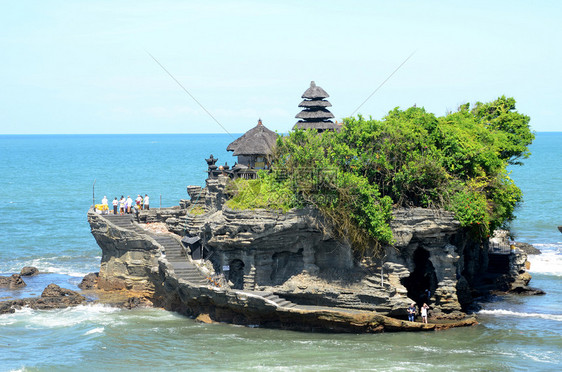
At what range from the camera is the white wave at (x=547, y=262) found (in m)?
57.9

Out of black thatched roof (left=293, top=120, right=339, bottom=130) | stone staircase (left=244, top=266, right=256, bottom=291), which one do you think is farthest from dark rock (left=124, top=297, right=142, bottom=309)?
black thatched roof (left=293, top=120, right=339, bottom=130)

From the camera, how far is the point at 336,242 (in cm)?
4312

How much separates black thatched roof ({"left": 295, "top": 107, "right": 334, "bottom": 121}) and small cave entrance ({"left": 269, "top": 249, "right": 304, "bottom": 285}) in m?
10.3

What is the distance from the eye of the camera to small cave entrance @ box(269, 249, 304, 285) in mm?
44250

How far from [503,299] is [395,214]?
38.2 ft

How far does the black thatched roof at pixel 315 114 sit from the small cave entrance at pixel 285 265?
405 inches

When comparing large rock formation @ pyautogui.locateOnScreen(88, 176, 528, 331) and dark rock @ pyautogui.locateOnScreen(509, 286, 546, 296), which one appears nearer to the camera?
large rock formation @ pyautogui.locateOnScreen(88, 176, 528, 331)

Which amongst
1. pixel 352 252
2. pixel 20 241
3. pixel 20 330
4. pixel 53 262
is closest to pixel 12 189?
pixel 20 241

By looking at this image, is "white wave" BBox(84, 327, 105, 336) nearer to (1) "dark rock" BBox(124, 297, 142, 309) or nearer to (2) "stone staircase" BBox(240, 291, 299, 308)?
(1) "dark rock" BBox(124, 297, 142, 309)

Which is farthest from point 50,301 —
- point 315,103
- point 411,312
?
point 411,312

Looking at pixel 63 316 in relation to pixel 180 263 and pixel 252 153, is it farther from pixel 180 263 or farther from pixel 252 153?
pixel 252 153

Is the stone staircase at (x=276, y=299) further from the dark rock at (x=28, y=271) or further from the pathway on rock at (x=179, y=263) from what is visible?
the dark rock at (x=28, y=271)

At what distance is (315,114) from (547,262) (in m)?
22.6

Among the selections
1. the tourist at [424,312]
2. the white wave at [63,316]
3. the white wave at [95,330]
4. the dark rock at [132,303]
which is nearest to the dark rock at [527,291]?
the tourist at [424,312]
